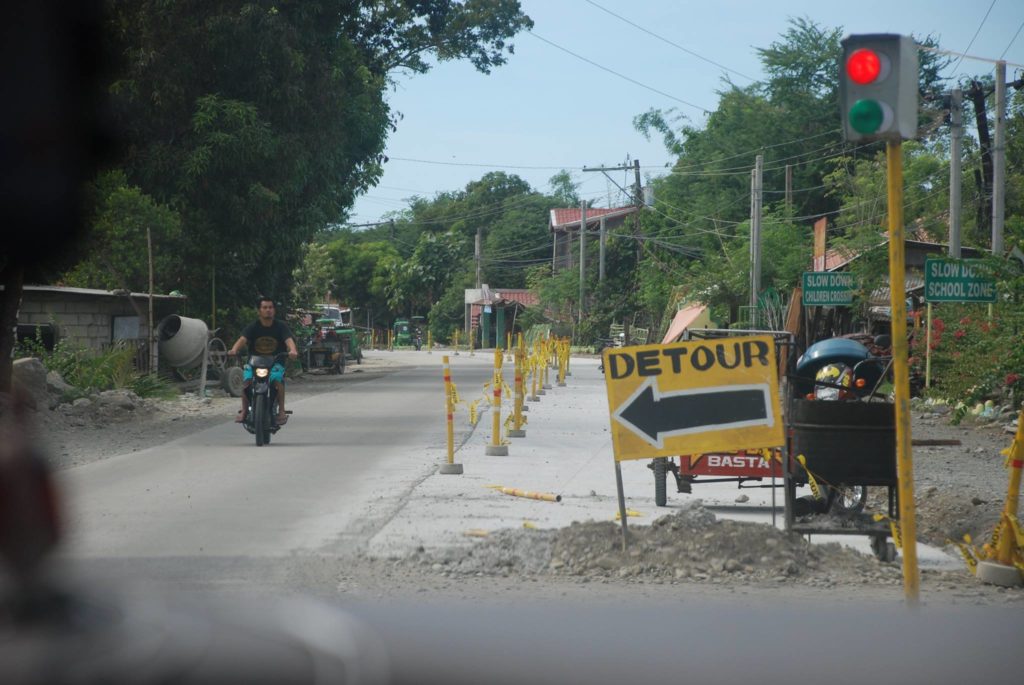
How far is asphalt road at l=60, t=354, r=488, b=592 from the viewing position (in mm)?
7797

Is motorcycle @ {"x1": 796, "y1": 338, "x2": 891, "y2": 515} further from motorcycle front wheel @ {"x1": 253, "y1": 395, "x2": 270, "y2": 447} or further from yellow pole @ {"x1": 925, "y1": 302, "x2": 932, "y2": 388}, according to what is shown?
yellow pole @ {"x1": 925, "y1": 302, "x2": 932, "y2": 388}

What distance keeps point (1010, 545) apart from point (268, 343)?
Result: 10551mm

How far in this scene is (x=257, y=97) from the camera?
86.4 ft

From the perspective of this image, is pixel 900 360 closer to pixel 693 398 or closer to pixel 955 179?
pixel 693 398

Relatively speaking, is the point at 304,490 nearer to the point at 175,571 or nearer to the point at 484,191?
the point at 175,571

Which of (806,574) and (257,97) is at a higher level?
(257,97)

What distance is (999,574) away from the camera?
7.49 m

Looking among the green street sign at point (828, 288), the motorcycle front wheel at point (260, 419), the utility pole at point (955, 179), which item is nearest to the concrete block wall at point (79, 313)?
the motorcycle front wheel at point (260, 419)

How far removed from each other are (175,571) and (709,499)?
18.1ft

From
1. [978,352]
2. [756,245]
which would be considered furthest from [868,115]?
[756,245]

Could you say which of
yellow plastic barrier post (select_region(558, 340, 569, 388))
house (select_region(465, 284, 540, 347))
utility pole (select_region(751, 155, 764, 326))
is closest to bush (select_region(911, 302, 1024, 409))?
yellow plastic barrier post (select_region(558, 340, 569, 388))

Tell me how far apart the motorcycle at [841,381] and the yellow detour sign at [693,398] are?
0.39m

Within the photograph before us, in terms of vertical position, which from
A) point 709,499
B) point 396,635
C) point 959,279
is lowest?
point 709,499

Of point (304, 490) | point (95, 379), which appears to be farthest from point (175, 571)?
point (95, 379)
